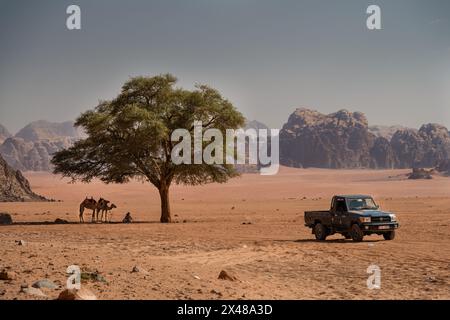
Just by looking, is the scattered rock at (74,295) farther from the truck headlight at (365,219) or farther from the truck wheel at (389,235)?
the truck wheel at (389,235)

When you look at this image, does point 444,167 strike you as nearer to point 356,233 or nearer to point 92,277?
point 356,233

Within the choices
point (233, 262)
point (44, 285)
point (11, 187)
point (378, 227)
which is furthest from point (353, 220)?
point (11, 187)

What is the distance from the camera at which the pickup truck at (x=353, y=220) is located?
23.4 metres

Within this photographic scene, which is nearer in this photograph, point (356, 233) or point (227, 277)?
point (227, 277)

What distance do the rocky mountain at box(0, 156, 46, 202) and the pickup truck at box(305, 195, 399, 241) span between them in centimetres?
5267

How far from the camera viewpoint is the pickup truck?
23.4 metres

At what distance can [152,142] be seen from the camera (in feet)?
116

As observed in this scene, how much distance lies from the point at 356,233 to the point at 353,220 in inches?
22.3

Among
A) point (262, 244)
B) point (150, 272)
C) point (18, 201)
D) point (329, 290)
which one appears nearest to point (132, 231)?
point (262, 244)

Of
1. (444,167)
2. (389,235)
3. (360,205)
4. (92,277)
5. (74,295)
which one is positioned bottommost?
(389,235)

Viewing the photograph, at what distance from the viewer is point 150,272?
14.6 m

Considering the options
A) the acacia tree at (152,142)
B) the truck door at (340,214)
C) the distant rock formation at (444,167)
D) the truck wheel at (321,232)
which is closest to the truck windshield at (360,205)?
the truck door at (340,214)
